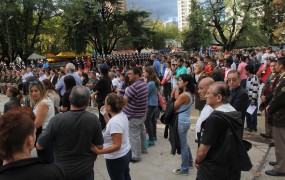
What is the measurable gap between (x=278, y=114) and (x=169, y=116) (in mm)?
1639

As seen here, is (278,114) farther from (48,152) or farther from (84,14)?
(84,14)

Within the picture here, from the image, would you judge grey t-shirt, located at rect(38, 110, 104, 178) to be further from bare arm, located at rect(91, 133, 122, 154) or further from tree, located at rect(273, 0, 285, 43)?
tree, located at rect(273, 0, 285, 43)

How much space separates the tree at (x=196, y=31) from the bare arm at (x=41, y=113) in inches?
1746

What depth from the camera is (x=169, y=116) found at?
15.7 ft

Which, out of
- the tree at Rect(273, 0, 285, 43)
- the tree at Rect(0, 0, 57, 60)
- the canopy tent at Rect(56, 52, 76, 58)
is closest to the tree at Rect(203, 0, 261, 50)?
the tree at Rect(273, 0, 285, 43)

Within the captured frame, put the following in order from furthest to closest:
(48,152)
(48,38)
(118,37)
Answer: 1. (48,38)
2. (118,37)
3. (48,152)

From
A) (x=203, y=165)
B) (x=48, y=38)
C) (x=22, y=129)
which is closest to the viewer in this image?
(x=22, y=129)

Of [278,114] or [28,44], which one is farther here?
[28,44]

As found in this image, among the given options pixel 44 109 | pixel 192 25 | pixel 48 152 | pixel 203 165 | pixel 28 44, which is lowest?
pixel 48 152

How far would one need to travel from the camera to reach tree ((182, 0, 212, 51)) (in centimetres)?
4650

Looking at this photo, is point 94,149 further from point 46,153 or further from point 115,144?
point 46,153

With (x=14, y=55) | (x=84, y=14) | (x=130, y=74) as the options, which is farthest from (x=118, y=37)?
(x=130, y=74)

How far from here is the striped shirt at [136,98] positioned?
5.33 meters

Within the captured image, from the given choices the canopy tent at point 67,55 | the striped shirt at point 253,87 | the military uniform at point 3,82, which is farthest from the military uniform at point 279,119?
the canopy tent at point 67,55
